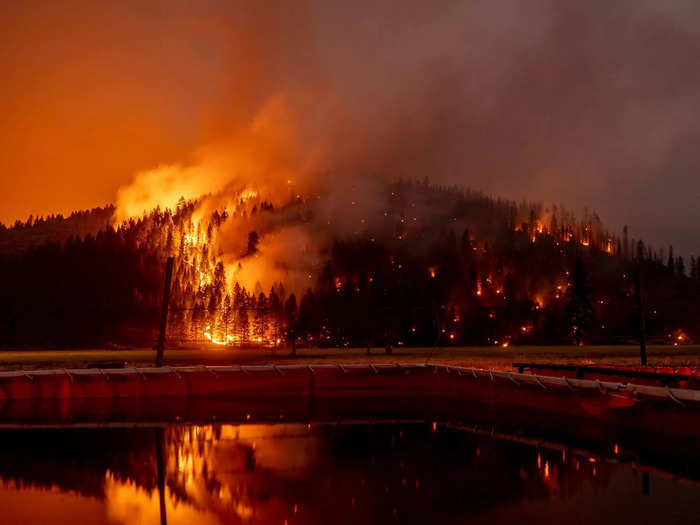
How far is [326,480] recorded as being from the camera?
1248 cm

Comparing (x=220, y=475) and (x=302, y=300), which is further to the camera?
(x=302, y=300)

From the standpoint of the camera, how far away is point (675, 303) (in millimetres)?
174375

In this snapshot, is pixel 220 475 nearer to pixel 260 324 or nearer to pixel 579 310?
pixel 260 324

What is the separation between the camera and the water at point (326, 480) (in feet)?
33.6

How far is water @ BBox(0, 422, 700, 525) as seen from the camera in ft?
33.6

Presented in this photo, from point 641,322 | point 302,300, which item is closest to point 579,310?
point 302,300

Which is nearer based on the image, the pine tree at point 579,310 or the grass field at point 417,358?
the grass field at point 417,358

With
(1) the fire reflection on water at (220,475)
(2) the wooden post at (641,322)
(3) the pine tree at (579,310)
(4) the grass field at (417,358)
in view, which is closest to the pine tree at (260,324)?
(4) the grass field at (417,358)

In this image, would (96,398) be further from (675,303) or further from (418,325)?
(675,303)

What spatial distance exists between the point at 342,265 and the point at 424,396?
154991 mm

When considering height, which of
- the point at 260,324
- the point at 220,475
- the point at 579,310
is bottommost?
the point at 220,475

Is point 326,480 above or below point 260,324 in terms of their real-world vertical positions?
below

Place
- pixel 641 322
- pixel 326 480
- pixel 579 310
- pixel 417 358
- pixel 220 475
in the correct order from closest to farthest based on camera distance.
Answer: pixel 326 480 → pixel 220 475 → pixel 641 322 → pixel 417 358 → pixel 579 310

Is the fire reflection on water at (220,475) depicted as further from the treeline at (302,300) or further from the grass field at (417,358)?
the treeline at (302,300)
